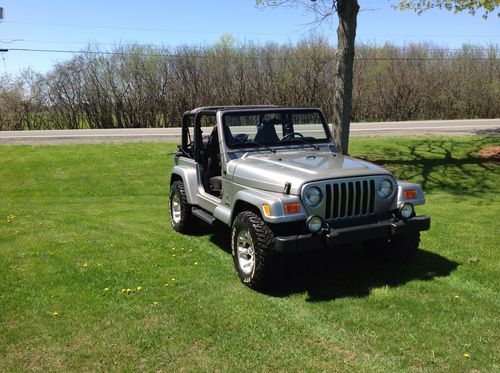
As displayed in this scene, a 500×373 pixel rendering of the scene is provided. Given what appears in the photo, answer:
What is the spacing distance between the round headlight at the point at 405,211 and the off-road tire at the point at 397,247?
1.26ft

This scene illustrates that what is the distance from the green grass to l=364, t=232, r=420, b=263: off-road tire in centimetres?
12

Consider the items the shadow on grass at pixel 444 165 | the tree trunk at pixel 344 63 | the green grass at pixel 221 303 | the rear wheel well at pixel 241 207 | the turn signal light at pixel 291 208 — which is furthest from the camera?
the tree trunk at pixel 344 63

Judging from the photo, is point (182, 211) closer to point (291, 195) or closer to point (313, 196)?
point (291, 195)

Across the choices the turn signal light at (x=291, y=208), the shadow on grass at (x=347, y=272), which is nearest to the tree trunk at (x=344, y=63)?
the shadow on grass at (x=347, y=272)

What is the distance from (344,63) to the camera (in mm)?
11516

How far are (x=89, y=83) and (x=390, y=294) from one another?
2403cm

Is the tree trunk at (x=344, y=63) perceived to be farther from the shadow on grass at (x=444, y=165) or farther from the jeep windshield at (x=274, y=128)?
the jeep windshield at (x=274, y=128)

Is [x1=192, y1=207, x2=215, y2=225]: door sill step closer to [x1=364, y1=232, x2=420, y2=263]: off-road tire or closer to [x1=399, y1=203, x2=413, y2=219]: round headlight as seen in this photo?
[x1=364, y1=232, x2=420, y2=263]: off-road tire

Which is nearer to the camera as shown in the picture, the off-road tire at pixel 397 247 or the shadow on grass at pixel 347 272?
the shadow on grass at pixel 347 272

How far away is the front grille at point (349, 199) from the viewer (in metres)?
4.73

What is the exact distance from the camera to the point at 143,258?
5898 millimetres

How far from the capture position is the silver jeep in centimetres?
458

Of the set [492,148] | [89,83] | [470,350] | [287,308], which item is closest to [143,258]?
[287,308]

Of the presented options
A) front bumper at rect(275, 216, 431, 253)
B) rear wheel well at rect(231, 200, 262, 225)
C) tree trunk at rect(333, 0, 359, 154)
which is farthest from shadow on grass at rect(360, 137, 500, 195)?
rear wheel well at rect(231, 200, 262, 225)
